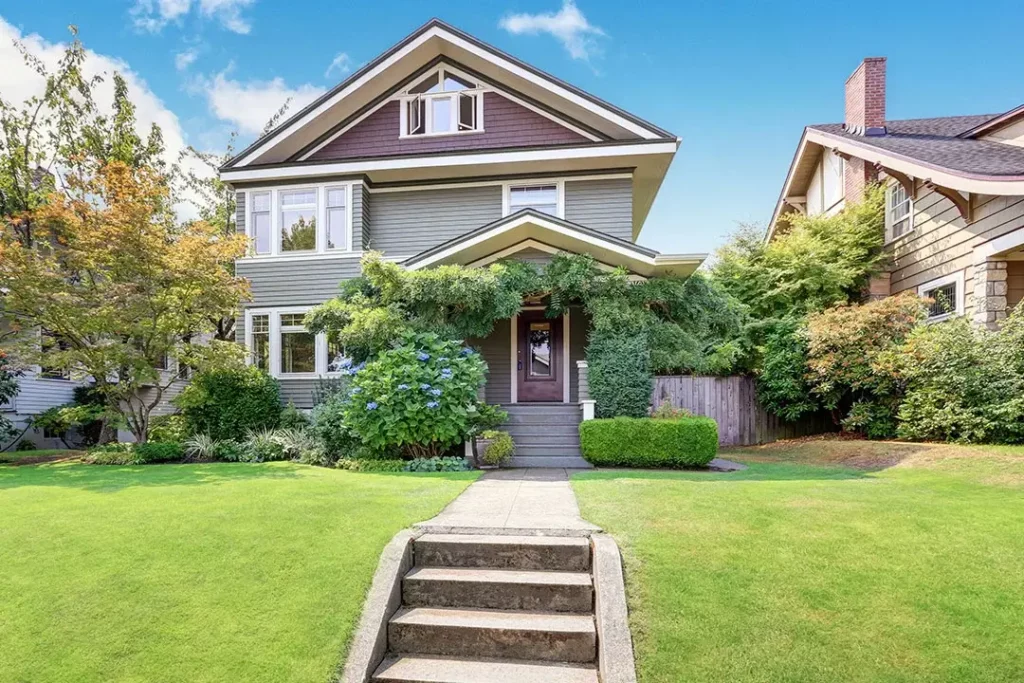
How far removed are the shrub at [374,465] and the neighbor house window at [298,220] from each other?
6.82 metres

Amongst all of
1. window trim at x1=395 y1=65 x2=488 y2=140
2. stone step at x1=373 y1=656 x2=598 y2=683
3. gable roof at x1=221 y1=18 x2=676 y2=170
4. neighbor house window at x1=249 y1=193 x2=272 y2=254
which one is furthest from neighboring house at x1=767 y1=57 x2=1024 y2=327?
neighbor house window at x1=249 y1=193 x2=272 y2=254

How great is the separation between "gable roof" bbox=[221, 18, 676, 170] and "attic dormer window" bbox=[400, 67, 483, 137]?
18.3 inches

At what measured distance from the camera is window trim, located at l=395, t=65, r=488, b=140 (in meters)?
14.8

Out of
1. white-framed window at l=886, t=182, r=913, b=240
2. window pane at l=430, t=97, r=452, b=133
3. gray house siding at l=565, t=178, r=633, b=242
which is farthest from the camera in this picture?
white-framed window at l=886, t=182, r=913, b=240

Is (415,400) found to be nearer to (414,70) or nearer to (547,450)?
(547,450)

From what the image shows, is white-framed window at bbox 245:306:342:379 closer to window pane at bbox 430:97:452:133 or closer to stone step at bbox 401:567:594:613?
window pane at bbox 430:97:452:133

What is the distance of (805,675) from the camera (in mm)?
3520

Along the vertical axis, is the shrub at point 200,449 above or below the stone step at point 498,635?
above

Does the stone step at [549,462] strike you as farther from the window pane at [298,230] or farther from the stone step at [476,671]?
the window pane at [298,230]

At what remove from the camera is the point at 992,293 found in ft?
38.5

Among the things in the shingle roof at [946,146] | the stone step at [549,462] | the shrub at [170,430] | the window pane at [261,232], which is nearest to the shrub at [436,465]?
the stone step at [549,462]

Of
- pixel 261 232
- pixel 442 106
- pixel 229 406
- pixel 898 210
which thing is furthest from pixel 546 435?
pixel 898 210

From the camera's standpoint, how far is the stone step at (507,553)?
496 centimetres

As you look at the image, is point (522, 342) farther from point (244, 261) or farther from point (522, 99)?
point (244, 261)
